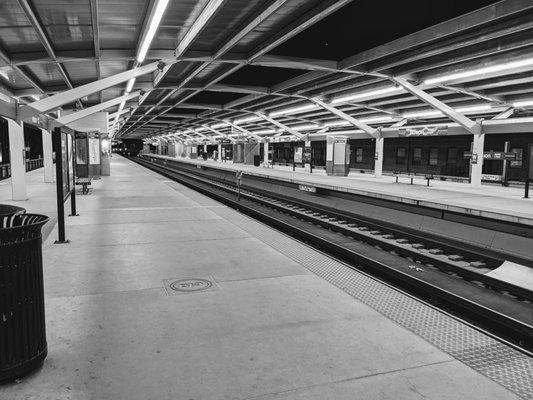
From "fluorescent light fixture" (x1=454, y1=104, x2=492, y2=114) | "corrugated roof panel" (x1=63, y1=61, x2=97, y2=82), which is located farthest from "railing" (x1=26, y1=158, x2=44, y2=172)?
"fluorescent light fixture" (x1=454, y1=104, x2=492, y2=114)

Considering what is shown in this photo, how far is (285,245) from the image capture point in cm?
734

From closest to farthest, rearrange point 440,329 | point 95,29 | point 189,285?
point 440,329 < point 189,285 < point 95,29

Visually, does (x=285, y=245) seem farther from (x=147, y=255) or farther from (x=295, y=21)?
(x=295, y=21)

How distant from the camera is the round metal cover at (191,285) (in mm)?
4820

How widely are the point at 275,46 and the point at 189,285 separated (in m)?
8.98

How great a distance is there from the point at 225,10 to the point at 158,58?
4.14 metres

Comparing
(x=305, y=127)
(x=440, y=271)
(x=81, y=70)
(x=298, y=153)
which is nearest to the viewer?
(x=440, y=271)

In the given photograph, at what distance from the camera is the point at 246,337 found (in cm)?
355

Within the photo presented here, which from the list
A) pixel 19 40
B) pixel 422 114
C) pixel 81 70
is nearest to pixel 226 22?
pixel 19 40

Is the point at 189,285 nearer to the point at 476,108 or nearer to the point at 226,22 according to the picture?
the point at 226,22

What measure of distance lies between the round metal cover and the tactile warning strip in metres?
1.56

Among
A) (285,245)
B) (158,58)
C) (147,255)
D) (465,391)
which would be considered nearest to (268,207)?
(158,58)

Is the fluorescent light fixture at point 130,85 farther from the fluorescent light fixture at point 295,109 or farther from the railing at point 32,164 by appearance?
the railing at point 32,164

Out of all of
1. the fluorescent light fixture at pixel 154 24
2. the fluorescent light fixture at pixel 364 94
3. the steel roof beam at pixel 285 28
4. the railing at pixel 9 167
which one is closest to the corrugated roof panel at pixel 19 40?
the fluorescent light fixture at pixel 154 24
